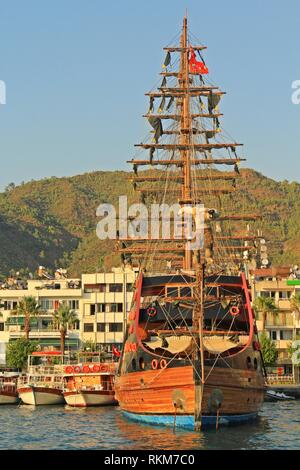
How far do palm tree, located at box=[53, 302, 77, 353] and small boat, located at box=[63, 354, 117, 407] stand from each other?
71.2 feet

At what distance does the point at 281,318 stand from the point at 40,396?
38.5 meters

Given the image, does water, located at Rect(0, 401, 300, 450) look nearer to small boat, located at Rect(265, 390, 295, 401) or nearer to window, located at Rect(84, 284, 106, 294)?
small boat, located at Rect(265, 390, 295, 401)

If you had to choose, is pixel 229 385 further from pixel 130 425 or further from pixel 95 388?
pixel 95 388

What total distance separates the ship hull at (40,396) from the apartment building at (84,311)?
2900 centimetres

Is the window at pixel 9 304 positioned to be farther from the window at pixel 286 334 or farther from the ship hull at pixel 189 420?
the ship hull at pixel 189 420

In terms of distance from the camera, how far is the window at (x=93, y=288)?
13488 cm

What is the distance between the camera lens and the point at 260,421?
73688 mm

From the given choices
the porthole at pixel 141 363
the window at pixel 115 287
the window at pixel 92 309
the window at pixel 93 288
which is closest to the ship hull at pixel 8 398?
the porthole at pixel 141 363

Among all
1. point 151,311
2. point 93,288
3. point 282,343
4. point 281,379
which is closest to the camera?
point 151,311

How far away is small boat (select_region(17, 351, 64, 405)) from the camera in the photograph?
9756cm

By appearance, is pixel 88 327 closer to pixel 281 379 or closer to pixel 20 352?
pixel 20 352

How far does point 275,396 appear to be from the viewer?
100 metres

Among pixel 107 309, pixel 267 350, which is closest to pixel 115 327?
pixel 107 309
